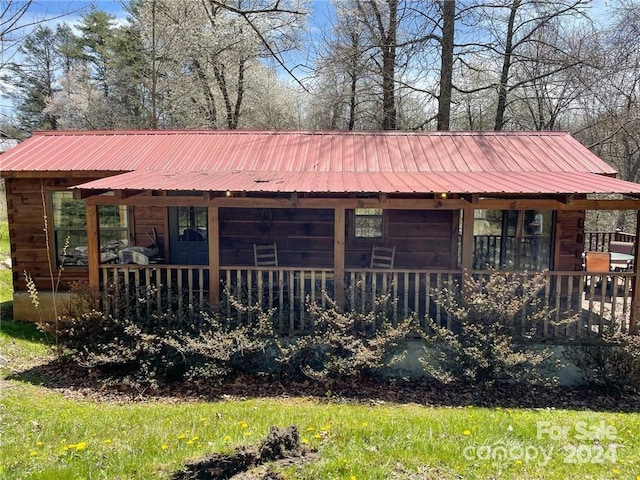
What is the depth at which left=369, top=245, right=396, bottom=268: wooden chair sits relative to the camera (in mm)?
9422

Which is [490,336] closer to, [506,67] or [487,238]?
[487,238]

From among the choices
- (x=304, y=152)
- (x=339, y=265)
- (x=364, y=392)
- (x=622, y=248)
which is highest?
(x=304, y=152)

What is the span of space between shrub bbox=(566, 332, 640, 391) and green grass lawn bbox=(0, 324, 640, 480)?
0.75 meters

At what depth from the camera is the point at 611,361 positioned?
6.36 m

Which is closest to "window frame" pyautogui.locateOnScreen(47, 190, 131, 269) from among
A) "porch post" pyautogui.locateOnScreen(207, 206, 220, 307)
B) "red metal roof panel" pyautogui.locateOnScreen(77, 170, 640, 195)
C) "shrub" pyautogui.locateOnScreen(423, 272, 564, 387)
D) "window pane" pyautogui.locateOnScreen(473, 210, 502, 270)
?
"red metal roof panel" pyautogui.locateOnScreen(77, 170, 640, 195)

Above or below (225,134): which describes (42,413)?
below

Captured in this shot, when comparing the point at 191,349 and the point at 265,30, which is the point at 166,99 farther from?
the point at 191,349

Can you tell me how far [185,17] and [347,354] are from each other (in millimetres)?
17089

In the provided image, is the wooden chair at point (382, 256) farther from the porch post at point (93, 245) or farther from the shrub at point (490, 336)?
the porch post at point (93, 245)

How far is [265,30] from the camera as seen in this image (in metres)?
15.7

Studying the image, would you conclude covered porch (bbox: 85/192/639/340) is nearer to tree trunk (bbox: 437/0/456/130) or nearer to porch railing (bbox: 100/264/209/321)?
porch railing (bbox: 100/264/209/321)

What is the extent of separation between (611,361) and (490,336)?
1902 mm

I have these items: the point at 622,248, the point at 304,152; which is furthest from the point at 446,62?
the point at 304,152

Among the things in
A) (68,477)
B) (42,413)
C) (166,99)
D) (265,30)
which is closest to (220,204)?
(42,413)
